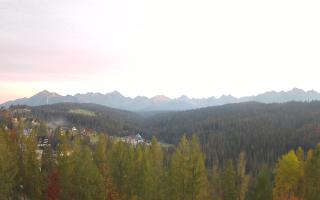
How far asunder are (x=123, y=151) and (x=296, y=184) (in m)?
29.1

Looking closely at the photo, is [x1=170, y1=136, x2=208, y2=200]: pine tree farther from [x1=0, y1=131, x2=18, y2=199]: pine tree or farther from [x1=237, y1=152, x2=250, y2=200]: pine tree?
[x1=0, y1=131, x2=18, y2=199]: pine tree

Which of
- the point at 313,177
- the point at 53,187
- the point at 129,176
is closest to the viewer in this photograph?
the point at 53,187

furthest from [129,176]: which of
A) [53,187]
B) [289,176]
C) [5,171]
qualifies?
[289,176]

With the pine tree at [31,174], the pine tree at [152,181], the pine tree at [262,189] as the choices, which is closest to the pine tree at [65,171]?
the pine tree at [31,174]

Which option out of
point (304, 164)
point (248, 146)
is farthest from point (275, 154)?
point (304, 164)

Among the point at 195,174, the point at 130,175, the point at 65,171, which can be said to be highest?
the point at 195,174

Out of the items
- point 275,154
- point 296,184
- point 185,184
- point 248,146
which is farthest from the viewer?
point 248,146

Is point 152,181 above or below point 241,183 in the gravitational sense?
above

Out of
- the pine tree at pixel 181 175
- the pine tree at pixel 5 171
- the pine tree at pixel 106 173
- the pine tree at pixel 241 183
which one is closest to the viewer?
the pine tree at pixel 181 175

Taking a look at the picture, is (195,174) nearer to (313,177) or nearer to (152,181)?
(152,181)

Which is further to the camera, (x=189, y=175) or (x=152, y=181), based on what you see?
(x=152, y=181)

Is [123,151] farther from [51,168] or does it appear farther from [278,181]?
[278,181]

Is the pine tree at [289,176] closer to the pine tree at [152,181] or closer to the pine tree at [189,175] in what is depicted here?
the pine tree at [189,175]

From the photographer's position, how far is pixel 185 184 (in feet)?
147
